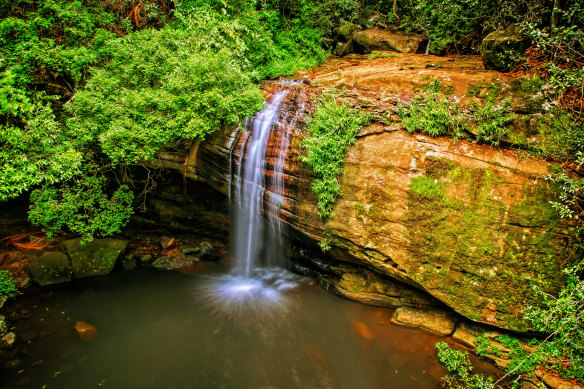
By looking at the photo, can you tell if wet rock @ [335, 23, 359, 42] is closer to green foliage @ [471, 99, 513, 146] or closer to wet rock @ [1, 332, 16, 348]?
green foliage @ [471, 99, 513, 146]

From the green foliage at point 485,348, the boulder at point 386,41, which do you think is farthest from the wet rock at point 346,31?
the green foliage at point 485,348

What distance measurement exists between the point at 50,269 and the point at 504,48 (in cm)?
1426

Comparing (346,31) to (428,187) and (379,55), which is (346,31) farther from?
(428,187)

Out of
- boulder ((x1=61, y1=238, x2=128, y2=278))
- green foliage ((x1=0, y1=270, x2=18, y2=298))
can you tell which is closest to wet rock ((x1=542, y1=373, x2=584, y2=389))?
boulder ((x1=61, y1=238, x2=128, y2=278))

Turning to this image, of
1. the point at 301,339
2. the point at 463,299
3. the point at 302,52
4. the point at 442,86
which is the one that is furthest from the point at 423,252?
the point at 302,52

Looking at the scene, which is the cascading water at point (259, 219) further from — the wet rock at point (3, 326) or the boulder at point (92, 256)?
the wet rock at point (3, 326)

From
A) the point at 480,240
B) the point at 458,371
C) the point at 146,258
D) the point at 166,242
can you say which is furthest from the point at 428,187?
the point at 146,258

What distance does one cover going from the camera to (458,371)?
5.93m

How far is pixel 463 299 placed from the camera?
645 cm

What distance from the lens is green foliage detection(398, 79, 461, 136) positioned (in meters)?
6.79

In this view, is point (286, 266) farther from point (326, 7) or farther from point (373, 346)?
point (326, 7)

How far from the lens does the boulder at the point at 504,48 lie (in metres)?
7.17

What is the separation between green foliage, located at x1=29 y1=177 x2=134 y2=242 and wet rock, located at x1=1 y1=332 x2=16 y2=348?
2609mm

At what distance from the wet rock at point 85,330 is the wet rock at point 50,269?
2.43m
